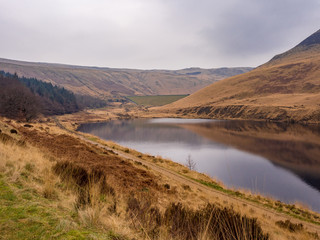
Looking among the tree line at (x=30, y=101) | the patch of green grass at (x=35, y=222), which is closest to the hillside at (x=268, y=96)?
the tree line at (x=30, y=101)

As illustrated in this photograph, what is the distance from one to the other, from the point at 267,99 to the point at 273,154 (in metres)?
78.2

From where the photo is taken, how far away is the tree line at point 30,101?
187 ft

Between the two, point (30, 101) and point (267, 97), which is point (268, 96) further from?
point (30, 101)

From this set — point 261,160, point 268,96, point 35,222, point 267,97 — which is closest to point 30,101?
point 261,160

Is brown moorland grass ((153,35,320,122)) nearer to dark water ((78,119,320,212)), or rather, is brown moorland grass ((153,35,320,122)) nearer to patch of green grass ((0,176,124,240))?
dark water ((78,119,320,212))

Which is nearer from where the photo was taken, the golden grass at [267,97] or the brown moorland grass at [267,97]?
the brown moorland grass at [267,97]

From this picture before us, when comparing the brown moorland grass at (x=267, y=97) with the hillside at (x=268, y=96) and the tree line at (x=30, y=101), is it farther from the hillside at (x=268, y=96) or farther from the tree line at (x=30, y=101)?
the tree line at (x=30, y=101)

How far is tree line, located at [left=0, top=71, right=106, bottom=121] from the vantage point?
57.1 m

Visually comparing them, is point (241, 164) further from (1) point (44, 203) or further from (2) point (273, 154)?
(1) point (44, 203)

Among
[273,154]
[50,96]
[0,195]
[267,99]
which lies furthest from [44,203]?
[50,96]

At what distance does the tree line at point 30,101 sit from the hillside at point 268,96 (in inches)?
2524

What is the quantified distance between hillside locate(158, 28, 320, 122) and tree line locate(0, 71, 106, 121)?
210ft

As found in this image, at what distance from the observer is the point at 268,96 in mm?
110625

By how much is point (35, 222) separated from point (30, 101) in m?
66.1
